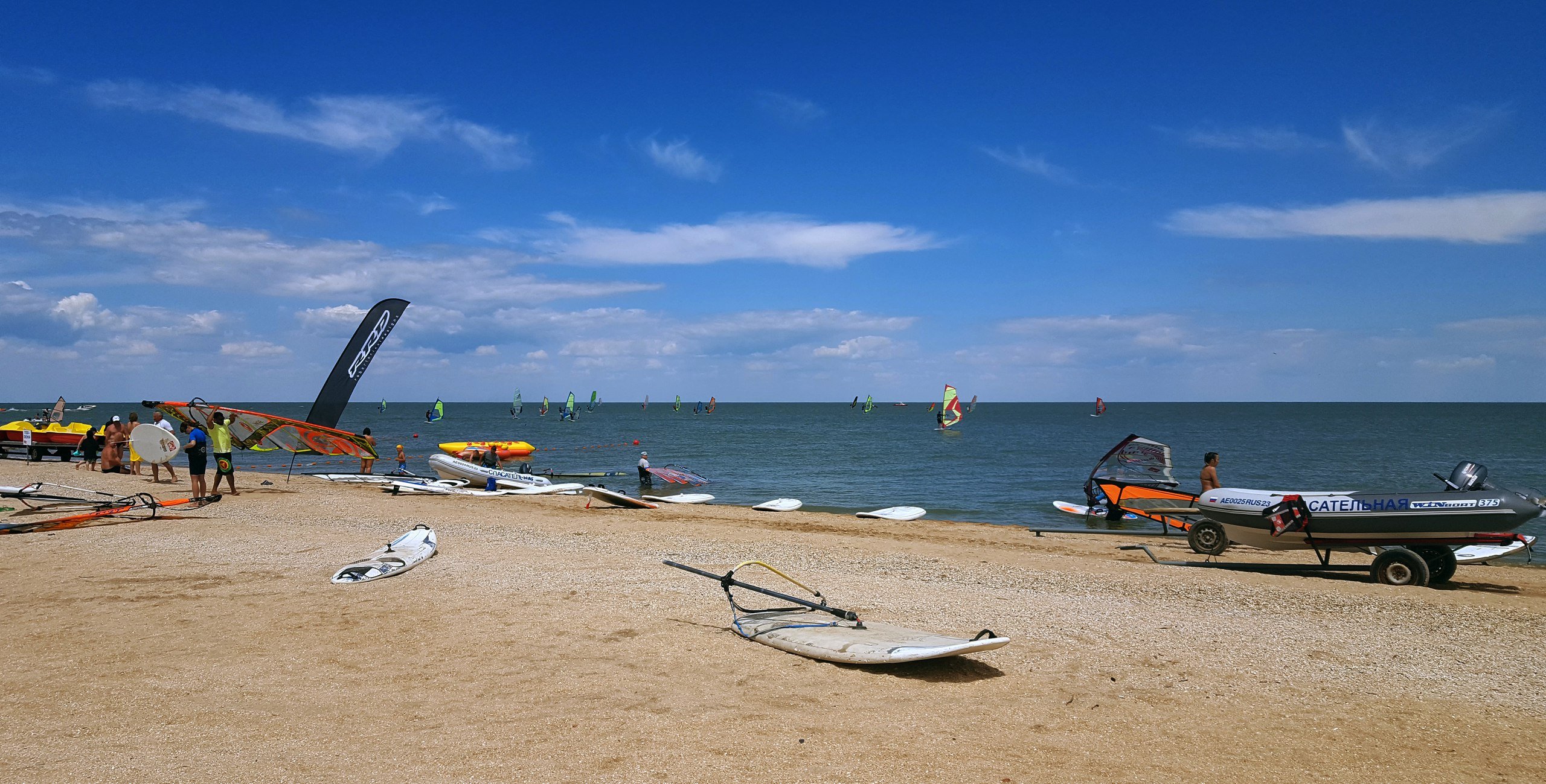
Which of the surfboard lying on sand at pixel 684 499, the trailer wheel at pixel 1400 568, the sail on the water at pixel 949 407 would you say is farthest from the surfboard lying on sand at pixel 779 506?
the sail on the water at pixel 949 407

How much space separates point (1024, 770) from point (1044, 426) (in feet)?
285

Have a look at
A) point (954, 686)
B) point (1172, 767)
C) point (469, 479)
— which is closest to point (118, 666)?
point (954, 686)

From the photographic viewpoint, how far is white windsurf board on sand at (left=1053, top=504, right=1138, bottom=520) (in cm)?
1805

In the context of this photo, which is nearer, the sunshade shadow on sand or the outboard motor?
the sunshade shadow on sand

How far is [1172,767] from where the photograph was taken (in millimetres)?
4551

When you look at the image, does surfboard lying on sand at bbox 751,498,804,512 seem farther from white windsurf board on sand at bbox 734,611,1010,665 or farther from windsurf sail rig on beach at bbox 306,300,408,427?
white windsurf board on sand at bbox 734,611,1010,665

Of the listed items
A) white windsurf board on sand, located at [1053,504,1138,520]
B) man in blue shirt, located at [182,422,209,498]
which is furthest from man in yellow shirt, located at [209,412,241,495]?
white windsurf board on sand, located at [1053,504,1138,520]

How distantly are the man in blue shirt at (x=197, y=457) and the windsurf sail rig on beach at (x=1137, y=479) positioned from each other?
647 inches

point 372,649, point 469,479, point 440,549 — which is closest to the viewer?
point 372,649

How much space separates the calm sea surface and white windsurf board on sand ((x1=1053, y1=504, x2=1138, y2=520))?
0.40 metres

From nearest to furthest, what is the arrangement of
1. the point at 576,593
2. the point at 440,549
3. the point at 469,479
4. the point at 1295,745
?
the point at 1295,745, the point at 576,593, the point at 440,549, the point at 469,479

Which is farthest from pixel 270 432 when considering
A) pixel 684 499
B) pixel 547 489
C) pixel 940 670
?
pixel 940 670

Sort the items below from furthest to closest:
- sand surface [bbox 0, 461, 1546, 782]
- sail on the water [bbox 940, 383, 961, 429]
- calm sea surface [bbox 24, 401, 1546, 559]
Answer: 1. sail on the water [bbox 940, 383, 961, 429]
2. calm sea surface [bbox 24, 401, 1546, 559]
3. sand surface [bbox 0, 461, 1546, 782]

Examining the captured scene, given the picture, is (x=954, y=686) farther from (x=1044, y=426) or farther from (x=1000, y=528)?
(x=1044, y=426)
